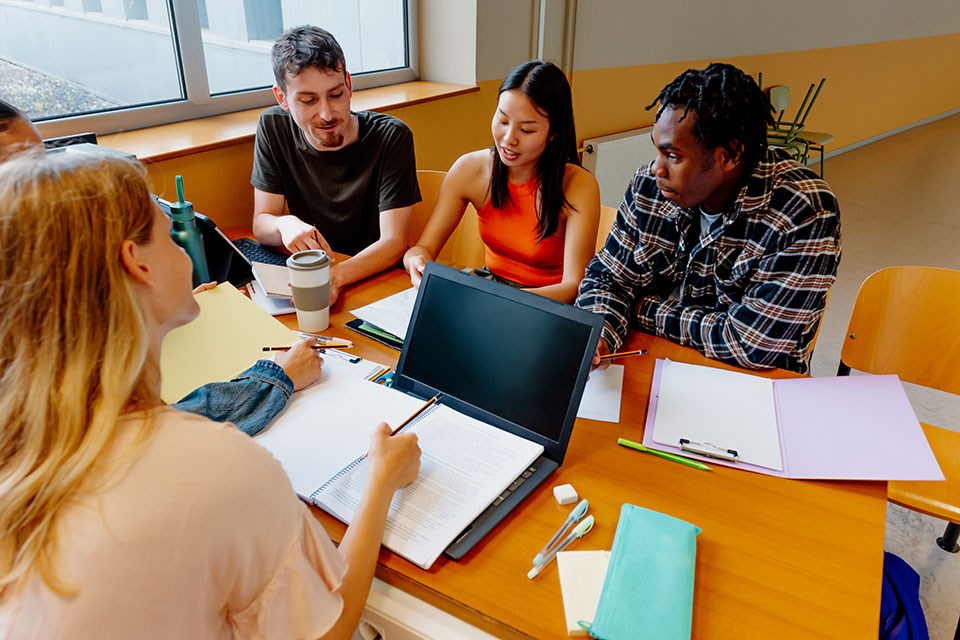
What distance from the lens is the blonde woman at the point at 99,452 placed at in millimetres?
550

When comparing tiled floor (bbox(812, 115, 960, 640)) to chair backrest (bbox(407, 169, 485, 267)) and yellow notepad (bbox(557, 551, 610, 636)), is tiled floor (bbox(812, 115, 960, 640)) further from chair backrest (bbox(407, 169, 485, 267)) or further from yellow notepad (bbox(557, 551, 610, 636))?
chair backrest (bbox(407, 169, 485, 267))

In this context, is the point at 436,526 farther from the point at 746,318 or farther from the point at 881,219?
the point at 881,219

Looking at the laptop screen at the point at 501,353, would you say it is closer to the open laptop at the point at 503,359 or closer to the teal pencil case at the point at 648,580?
the open laptop at the point at 503,359

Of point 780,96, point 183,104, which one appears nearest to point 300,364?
point 183,104

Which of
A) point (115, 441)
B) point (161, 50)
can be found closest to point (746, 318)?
point (115, 441)

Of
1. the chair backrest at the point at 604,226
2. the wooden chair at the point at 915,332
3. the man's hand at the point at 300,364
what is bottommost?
the wooden chair at the point at 915,332

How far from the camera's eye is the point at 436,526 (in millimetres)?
873

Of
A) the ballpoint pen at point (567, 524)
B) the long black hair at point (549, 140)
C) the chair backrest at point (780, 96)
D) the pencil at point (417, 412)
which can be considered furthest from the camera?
the chair backrest at point (780, 96)

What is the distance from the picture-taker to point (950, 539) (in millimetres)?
1872

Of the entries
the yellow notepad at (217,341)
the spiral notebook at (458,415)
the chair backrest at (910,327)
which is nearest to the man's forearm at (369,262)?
the yellow notepad at (217,341)

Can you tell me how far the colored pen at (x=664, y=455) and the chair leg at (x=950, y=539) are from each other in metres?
1.36

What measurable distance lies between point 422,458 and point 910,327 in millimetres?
1319

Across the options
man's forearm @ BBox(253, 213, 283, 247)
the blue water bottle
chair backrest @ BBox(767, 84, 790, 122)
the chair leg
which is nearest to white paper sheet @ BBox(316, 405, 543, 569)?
the blue water bottle

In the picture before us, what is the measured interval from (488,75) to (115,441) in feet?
9.43
